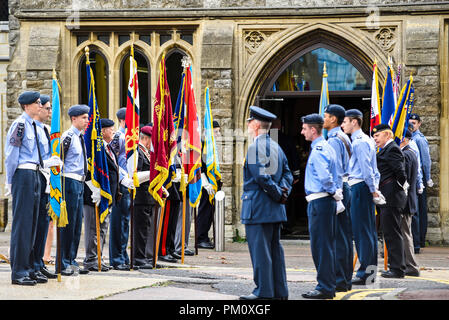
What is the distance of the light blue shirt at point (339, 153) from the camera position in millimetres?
9094

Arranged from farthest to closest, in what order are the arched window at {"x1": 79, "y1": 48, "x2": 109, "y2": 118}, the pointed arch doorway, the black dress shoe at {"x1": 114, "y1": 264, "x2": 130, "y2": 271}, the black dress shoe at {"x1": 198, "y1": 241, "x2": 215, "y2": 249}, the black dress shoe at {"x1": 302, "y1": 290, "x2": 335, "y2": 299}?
the arched window at {"x1": 79, "y1": 48, "x2": 109, "y2": 118}, the pointed arch doorway, the black dress shoe at {"x1": 198, "y1": 241, "x2": 215, "y2": 249}, the black dress shoe at {"x1": 114, "y1": 264, "x2": 130, "y2": 271}, the black dress shoe at {"x1": 302, "y1": 290, "x2": 335, "y2": 299}

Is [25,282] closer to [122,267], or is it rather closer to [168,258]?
[122,267]

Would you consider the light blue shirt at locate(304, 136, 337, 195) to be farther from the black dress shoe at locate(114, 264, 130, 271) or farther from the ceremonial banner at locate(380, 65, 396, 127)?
the ceremonial banner at locate(380, 65, 396, 127)

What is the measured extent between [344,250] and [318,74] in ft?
23.6

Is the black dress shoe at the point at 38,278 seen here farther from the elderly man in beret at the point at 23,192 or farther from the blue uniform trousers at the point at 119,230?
the blue uniform trousers at the point at 119,230

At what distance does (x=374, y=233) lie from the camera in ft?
33.0

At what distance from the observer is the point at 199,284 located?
946 centimetres

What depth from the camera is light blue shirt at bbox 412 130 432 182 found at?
14.5 meters

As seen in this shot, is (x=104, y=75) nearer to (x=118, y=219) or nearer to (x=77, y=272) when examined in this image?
(x=118, y=219)

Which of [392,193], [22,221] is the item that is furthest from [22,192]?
[392,193]

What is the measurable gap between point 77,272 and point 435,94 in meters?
7.90

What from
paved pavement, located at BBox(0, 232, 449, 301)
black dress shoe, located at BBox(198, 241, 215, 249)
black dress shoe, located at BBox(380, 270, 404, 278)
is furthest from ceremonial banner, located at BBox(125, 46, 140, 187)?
black dress shoe, located at BBox(198, 241, 215, 249)

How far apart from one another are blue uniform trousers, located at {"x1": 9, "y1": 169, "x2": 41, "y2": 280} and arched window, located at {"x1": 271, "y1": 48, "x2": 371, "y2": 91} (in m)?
7.90

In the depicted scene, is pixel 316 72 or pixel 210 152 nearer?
pixel 210 152
